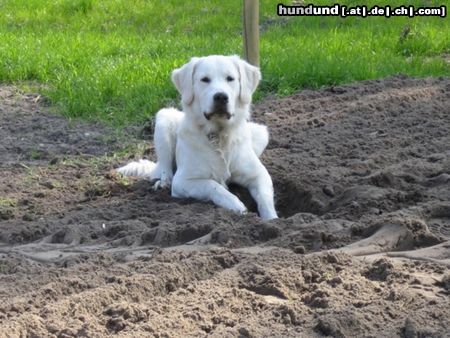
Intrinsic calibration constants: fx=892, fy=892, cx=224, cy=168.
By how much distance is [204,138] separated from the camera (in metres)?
6.81

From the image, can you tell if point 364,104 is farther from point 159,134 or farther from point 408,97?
point 159,134

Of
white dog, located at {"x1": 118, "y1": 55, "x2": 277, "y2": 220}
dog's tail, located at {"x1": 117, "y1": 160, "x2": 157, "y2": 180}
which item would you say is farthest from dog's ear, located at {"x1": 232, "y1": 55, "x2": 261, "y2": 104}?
dog's tail, located at {"x1": 117, "y1": 160, "x2": 157, "y2": 180}

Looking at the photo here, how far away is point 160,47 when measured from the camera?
11242 millimetres

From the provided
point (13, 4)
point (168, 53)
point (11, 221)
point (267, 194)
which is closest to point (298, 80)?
point (168, 53)

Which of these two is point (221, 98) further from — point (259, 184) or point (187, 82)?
point (259, 184)

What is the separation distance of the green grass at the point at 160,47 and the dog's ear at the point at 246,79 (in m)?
1.98

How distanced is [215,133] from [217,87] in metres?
0.39

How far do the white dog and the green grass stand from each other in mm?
1880

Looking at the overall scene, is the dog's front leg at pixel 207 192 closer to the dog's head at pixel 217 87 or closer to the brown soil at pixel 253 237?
the brown soil at pixel 253 237

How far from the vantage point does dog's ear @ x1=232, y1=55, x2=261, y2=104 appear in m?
6.82

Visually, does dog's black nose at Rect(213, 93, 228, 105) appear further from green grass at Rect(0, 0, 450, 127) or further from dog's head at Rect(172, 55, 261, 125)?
green grass at Rect(0, 0, 450, 127)

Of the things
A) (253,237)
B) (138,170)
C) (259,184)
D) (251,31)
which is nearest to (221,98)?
(259,184)

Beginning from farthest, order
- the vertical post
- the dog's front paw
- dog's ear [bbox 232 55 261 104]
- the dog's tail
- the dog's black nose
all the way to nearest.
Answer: the vertical post < the dog's tail < the dog's front paw < dog's ear [bbox 232 55 261 104] < the dog's black nose

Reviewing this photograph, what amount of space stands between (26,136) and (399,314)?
5162mm
